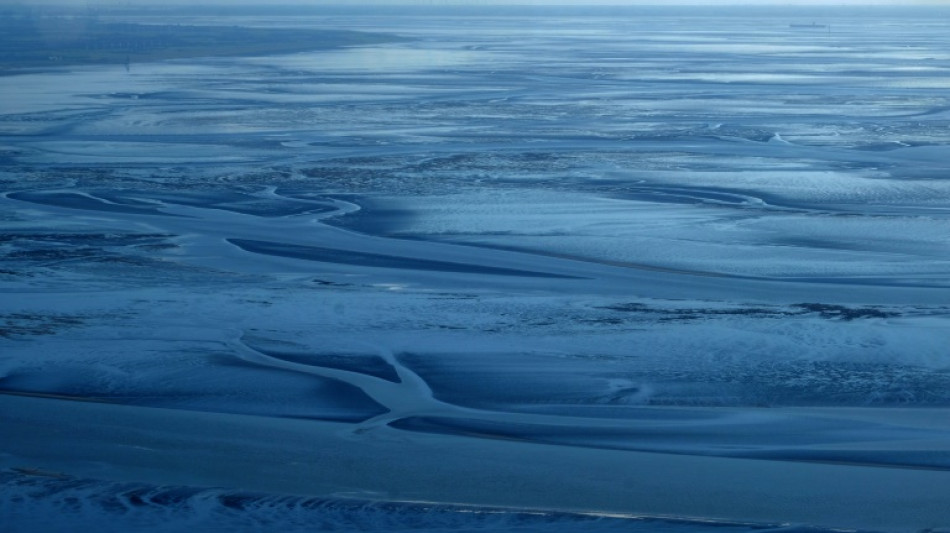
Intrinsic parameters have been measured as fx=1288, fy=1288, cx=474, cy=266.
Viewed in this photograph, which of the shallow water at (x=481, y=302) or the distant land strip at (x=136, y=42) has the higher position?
the distant land strip at (x=136, y=42)

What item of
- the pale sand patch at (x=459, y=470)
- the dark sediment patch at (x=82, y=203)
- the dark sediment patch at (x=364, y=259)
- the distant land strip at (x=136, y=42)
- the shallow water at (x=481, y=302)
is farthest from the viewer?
the distant land strip at (x=136, y=42)

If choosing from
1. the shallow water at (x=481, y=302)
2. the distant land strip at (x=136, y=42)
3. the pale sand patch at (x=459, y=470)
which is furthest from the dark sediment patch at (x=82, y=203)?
the distant land strip at (x=136, y=42)

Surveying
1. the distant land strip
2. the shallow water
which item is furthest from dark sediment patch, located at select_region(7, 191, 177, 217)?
the distant land strip

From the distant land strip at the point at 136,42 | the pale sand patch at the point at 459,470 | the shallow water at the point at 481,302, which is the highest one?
the distant land strip at the point at 136,42

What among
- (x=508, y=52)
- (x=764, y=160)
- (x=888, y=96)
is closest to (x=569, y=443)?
(x=764, y=160)

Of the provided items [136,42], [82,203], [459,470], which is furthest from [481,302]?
[136,42]

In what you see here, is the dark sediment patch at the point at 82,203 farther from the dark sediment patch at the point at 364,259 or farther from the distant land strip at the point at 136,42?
the distant land strip at the point at 136,42

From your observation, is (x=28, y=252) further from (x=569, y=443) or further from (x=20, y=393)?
(x=569, y=443)

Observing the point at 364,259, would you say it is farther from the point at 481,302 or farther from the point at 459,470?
the point at 459,470

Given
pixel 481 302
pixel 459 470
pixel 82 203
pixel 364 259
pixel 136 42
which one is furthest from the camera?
pixel 136 42

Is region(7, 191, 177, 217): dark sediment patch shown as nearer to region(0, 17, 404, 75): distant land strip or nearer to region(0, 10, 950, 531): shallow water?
region(0, 10, 950, 531): shallow water
